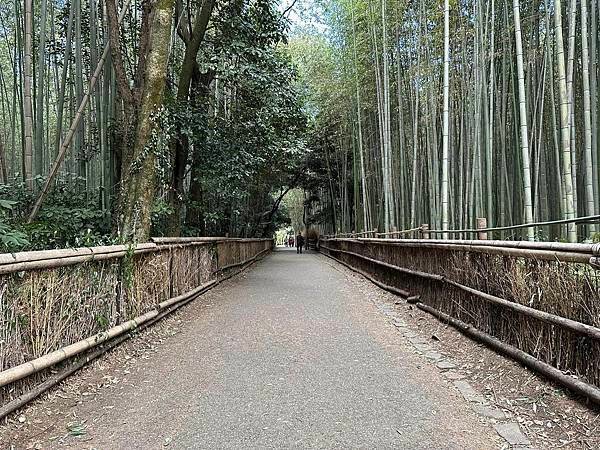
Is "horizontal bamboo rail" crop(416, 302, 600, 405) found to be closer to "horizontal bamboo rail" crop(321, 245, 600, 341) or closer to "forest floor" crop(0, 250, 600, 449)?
"forest floor" crop(0, 250, 600, 449)

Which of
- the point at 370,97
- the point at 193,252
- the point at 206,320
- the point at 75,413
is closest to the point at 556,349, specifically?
the point at 75,413

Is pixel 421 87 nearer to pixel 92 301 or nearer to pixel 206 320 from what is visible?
pixel 206 320

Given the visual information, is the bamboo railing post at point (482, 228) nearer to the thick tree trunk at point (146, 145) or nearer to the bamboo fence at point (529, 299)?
the bamboo fence at point (529, 299)

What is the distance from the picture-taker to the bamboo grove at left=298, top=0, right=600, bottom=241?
4.82 meters

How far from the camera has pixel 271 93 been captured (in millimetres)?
8555

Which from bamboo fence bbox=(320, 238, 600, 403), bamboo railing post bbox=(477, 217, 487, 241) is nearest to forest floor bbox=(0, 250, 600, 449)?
bamboo fence bbox=(320, 238, 600, 403)

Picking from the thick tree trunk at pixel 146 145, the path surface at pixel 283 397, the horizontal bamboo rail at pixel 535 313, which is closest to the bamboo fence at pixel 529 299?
the horizontal bamboo rail at pixel 535 313

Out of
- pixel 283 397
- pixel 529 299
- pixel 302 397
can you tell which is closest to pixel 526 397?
pixel 529 299

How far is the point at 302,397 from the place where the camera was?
9.06ft

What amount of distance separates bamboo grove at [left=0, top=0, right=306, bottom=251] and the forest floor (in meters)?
1.19

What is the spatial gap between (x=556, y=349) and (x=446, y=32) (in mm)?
3888

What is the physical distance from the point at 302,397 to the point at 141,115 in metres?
3.39

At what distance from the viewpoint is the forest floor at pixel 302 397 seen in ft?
7.34

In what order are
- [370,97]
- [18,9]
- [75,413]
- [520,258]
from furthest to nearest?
[370,97] → [18,9] → [520,258] → [75,413]
